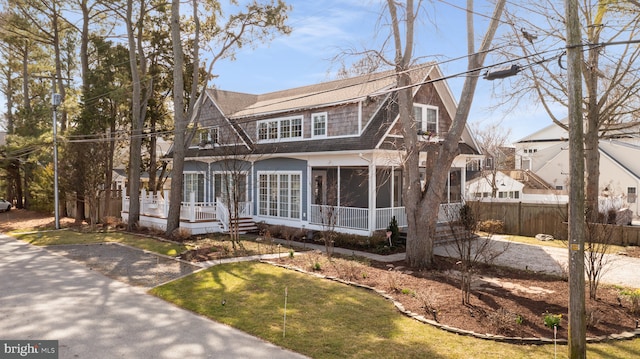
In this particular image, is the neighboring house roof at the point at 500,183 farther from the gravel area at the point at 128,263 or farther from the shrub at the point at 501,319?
the shrub at the point at 501,319

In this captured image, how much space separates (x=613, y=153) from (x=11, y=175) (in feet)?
171

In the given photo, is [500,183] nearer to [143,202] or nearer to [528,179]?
Result: [528,179]

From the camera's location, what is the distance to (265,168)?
2181 centimetres

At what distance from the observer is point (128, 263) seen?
14008 mm

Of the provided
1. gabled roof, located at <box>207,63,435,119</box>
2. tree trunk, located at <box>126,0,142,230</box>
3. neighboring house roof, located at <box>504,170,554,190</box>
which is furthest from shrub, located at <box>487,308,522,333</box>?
neighboring house roof, located at <box>504,170,554,190</box>

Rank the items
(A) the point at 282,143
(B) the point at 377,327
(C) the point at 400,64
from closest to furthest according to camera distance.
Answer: (B) the point at 377,327 → (C) the point at 400,64 → (A) the point at 282,143

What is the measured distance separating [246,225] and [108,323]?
43.4 ft

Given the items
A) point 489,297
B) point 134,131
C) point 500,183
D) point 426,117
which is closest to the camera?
point 489,297

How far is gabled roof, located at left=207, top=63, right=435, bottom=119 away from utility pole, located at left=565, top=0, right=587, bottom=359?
32.7ft

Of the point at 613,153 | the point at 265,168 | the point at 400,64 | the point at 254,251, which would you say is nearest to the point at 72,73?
the point at 265,168

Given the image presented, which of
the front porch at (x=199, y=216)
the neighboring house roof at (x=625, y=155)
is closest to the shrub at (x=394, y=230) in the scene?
the front porch at (x=199, y=216)

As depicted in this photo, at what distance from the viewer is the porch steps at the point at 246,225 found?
A: 21.0 meters

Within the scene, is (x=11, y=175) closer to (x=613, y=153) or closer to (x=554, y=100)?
(x=554, y=100)

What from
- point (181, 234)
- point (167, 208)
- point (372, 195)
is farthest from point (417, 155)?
point (167, 208)
